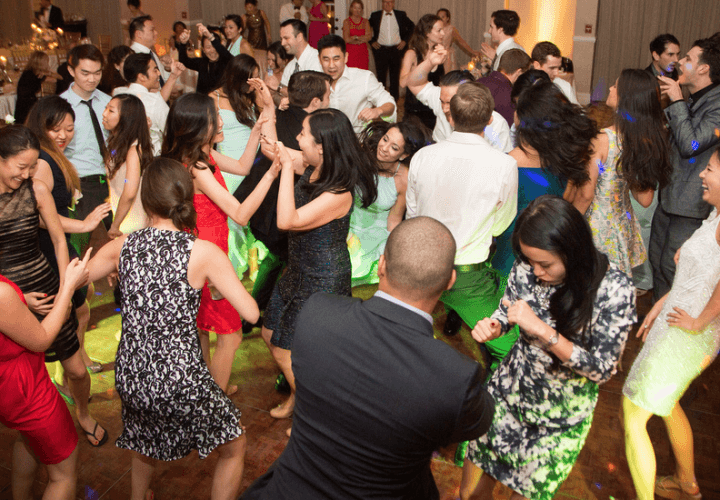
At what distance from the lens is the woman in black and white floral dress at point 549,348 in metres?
1.63

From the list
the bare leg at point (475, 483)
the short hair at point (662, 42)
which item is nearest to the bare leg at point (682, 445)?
the bare leg at point (475, 483)

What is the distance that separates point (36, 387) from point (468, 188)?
1705mm

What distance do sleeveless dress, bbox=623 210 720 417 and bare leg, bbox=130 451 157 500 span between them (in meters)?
1.67

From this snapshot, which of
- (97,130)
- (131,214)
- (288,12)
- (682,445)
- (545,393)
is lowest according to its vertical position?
(682,445)

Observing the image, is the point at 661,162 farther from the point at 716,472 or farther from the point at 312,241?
the point at 312,241

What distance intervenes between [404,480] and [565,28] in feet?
30.7

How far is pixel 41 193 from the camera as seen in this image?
226cm

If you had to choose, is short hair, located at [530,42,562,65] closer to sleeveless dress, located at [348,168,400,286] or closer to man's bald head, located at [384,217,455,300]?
sleeveless dress, located at [348,168,400,286]

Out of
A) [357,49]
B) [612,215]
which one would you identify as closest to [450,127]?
[612,215]

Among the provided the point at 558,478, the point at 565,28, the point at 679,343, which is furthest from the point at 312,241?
the point at 565,28

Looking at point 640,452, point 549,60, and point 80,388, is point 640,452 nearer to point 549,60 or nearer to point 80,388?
point 80,388

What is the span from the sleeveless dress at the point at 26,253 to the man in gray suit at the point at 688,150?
8.82 ft

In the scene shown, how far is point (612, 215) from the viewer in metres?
2.96

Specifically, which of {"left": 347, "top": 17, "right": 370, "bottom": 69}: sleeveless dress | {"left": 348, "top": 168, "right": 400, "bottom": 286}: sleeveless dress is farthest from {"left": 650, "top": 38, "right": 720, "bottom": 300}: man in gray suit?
{"left": 347, "top": 17, "right": 370, "bottom": 69}: sleeveless dress
